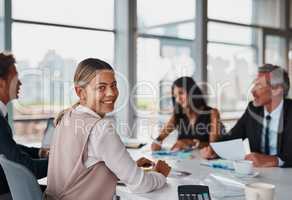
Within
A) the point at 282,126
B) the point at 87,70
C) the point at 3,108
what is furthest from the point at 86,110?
the point at 282,126

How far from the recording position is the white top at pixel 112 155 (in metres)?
1.26

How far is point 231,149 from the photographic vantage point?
1.99 m

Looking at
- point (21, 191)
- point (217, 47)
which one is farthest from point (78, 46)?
point (21, 191)

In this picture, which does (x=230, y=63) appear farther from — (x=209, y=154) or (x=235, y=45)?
(x=209, y=154)

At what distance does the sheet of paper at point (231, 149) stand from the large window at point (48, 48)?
212 centimetres

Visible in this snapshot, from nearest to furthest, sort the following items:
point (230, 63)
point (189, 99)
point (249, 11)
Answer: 1. point (189, 99)
2. point (230, 63)
3. point (249, 11)

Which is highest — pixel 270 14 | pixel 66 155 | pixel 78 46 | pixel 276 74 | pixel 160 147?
pixel 270 14

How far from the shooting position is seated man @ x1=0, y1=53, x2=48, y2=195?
1677 millimetres

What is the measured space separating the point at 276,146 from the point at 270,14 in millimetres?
4029

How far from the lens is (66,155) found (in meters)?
1.31

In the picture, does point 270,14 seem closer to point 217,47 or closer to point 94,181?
point 217,47

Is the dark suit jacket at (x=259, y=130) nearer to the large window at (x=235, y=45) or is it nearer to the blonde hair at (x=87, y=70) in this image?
the blonde hair at (x=87, y=70)

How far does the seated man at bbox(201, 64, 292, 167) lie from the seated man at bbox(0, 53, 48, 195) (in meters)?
0.99

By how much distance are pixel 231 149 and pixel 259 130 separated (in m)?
0.37
